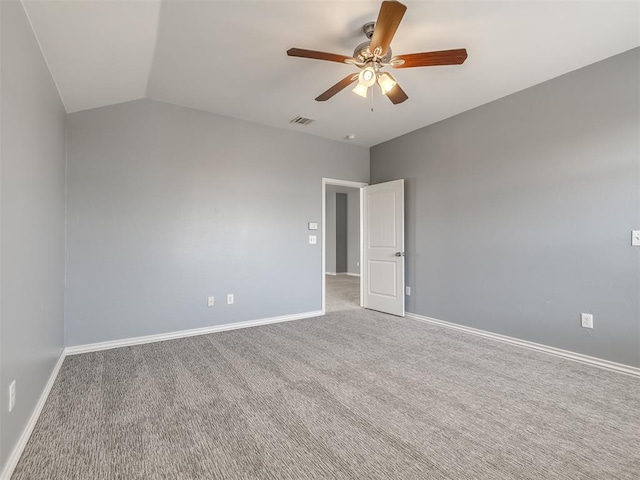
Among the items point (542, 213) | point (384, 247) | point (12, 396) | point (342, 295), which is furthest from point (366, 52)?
point (342, 295)

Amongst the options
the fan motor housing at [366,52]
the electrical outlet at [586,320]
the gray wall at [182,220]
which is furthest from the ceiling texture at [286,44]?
the electrical outlet at [586,320]

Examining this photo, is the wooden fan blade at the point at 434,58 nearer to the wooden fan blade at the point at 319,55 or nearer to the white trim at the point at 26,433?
the wooden fan blade at the point at 319,55

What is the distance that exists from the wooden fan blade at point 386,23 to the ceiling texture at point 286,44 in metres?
0.26

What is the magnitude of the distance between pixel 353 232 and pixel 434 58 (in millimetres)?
7401

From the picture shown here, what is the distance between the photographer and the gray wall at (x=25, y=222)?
1437 mm

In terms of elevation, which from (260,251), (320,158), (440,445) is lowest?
(440,445)

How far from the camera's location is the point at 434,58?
2.05 meters

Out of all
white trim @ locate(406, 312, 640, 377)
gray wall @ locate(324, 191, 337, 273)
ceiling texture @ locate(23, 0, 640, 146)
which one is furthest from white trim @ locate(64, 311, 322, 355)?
gray wall @ locate(324, 191, 337, 273)

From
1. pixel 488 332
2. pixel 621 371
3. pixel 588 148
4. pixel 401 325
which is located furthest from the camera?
pixel 401 325

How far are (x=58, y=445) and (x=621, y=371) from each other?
4035 millimetres

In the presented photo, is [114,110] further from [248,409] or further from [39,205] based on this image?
[248,409]

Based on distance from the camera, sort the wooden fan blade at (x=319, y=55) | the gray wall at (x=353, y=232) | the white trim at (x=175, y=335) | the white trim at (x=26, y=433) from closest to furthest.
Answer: the white trim at (x=26, y=433) → the wooden fan blade at (x=319, y=55) → the white trim at (x=175, y=335) → the gray wall at (x=353, y=232)

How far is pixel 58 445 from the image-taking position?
1620mm

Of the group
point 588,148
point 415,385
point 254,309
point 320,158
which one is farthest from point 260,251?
point 588,148
